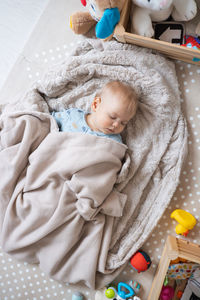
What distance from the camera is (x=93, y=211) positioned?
4.10 feet

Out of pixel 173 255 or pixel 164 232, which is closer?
pixel 173 255

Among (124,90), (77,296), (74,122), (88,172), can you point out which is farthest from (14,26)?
(77,296)

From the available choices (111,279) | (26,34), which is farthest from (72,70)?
(111,279)

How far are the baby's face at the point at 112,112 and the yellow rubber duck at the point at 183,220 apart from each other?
1.61 ft

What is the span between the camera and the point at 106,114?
126 centimetres

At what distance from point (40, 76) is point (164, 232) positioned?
1040 mm

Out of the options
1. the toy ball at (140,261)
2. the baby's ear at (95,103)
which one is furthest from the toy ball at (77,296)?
the baby's ear at (95,103)

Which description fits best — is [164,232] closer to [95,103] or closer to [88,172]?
[88,172]

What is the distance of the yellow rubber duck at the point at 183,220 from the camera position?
1.32 metres

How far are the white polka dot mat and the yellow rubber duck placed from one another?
0.16 feet

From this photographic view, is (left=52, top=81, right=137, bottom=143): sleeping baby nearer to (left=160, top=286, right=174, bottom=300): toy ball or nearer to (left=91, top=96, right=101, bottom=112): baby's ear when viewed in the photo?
(left=91, top=96, right=101, bottom=112): baby's ear

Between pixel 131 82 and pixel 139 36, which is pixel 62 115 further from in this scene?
pixel 139 36

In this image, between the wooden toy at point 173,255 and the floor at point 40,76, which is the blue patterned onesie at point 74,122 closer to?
the floor at point 40,76

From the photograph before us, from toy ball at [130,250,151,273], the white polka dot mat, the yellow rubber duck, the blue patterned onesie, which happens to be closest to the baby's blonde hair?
the blue patterned onesie
